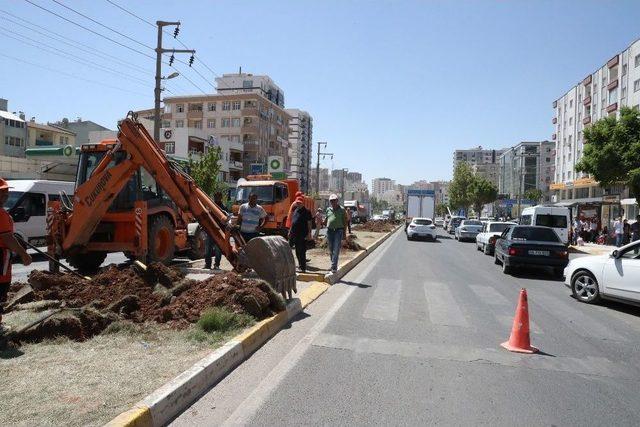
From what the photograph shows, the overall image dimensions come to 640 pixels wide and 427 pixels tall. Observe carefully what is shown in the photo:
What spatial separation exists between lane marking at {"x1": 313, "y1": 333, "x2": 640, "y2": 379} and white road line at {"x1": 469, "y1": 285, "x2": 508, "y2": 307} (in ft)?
12.1

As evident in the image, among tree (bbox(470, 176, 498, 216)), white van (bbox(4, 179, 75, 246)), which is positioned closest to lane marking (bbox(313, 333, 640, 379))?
white van (bbox(4, 179, 75, 246))

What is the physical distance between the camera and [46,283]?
25.4 feet

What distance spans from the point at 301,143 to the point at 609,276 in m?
136

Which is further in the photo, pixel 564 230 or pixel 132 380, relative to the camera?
pixel 564 230

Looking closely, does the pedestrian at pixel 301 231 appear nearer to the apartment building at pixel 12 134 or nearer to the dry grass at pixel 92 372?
the dry grass at pixel 92 372

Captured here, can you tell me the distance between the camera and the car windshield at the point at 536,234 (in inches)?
582

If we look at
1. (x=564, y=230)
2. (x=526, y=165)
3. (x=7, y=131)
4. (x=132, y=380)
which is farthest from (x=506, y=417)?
(x=526, y=165)

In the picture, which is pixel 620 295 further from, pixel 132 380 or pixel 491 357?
pixel 132 380

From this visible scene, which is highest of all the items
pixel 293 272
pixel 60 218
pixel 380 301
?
pixel 60 218

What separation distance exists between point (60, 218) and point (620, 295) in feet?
35.9

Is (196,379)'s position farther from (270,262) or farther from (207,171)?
(207,171)

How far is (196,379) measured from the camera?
14.4 ft

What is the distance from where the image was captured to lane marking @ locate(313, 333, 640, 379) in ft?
18.1

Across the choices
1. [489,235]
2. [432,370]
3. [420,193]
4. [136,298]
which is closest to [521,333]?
[432,370]
